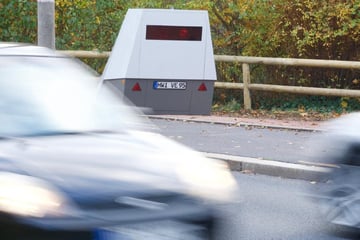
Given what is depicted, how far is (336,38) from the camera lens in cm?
1944

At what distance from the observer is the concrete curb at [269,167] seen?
1068cm

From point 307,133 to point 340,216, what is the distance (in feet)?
22.5

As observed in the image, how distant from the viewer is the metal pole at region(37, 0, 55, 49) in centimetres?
1322

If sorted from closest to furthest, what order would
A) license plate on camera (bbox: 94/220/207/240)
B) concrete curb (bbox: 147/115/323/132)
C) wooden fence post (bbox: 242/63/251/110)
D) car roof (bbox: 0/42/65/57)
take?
license plate on camera (bbox: 94/220/207/240) < car roof (bbox: 0/42/65/57) < concrete curb (bbox: 147/115/323/132) < wooden fence post (bbox: 242/63/251/110)

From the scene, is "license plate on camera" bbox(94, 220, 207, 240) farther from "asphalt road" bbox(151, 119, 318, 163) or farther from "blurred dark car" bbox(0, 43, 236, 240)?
"asphalt road" bbox(151, 119, 318, 163)

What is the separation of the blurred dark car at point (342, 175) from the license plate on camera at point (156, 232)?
2.19 m

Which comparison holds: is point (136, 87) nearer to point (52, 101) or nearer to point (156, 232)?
point (52, 101)

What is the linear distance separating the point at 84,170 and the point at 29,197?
0.42 metres

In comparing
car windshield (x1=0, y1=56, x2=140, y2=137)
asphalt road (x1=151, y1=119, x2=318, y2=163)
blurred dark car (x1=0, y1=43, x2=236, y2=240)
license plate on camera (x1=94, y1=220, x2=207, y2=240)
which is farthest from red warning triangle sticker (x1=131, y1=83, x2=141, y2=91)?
license plate on camera (x1=94, y1=220, x2=207, y2=240)

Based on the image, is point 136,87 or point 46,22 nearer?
point 46,22

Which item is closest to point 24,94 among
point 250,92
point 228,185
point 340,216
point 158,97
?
point 228,185

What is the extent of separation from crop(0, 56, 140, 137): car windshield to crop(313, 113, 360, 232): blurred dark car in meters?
1.80

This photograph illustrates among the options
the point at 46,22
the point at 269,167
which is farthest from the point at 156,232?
the point at 46,22

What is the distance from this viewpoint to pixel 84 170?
511cm
